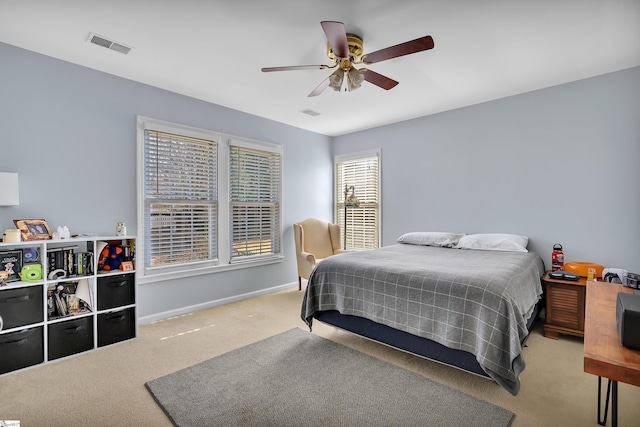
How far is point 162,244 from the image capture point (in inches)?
144

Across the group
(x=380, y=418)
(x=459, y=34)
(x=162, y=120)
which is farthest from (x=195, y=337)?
(x=459, y=34)

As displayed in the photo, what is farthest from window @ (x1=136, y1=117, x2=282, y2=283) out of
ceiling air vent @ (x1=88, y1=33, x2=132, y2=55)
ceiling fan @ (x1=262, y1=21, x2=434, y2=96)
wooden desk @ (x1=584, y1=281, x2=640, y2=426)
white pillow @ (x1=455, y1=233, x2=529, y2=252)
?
wooden desk @ (x1=584, y1=281, x2=640, y2=426)

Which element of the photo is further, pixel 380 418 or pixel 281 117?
pixel 281 117

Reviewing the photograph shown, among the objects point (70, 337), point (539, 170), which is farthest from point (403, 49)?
point (70, 337)

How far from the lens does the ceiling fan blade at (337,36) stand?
76.6 inches

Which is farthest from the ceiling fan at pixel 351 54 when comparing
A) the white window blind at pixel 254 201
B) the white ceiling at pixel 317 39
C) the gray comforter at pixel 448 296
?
the white window blind at pixel 254 201

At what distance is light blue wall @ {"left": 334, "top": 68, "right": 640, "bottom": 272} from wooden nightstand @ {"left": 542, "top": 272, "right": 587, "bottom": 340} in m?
0.63

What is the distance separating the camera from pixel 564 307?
9.98 ft

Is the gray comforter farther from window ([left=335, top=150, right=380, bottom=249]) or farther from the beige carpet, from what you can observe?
window ([left=335, top=150, right=380, bottom=249])

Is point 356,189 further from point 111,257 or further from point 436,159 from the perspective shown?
point 111,257

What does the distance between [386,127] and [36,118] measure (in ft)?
14.0

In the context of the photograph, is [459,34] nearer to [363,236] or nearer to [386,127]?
[386,127]

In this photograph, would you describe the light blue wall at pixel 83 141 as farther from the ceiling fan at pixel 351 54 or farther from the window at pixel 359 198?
the window at pixel 359 198

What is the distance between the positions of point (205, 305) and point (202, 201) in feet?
4.30
